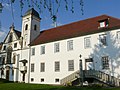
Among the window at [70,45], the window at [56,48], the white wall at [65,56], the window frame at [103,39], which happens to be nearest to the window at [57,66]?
the white wall at [65,56]

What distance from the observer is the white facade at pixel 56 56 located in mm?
24859

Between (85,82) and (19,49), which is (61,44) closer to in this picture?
(85,82)

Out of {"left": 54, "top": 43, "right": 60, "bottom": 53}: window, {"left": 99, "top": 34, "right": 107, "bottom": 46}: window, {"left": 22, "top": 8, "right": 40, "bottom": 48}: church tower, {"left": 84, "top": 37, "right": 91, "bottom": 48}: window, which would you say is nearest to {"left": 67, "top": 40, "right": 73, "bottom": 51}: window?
{"left": 54, "top": 43, "right": 60, "bottom": 53}: window

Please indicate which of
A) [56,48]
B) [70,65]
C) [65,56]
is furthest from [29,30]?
[70,65]

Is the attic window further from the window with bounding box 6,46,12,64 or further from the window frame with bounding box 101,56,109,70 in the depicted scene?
the window with bounding box 6,46,12,64

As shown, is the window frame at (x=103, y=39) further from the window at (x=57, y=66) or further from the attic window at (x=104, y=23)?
the window at (x=57, y=66)

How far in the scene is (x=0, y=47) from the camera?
4662cm

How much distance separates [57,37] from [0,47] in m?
21.1

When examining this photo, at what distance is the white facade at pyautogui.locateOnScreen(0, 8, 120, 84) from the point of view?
2486cm

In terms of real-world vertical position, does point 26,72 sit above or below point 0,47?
below

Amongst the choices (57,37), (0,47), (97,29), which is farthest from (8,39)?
(97,29)

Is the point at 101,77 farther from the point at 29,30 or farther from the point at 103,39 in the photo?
the point at 29,30

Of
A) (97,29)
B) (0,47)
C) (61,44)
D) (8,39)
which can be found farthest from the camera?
(0,47)

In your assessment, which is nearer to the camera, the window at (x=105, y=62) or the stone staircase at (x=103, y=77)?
the stone staircase at (x=103, y=77)
